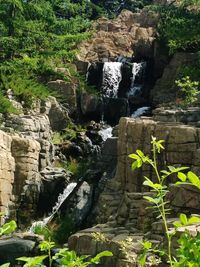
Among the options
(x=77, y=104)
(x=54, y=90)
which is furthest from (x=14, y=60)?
(x=77, y=104)

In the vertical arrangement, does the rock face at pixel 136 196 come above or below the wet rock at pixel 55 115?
below

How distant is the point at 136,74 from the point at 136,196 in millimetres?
15013

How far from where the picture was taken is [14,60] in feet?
64.6

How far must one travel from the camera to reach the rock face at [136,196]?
8016mm

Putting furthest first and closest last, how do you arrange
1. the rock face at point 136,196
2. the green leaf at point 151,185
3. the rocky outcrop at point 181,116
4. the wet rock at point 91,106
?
the wet rock at point 91,106
the rocky outcrop at point 181,116
the rock face at point 136,196
the green leaf at point 151,185

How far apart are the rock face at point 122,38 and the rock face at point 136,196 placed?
14220 mm

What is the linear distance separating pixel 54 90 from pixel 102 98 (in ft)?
8.05

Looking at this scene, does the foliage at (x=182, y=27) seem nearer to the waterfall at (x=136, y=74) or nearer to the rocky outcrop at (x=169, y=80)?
the rocky outcrop at (x=169, y=80)

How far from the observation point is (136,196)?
977cm

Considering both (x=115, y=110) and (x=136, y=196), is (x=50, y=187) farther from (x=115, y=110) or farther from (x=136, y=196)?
(x=115, y=110)

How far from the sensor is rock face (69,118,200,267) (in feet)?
26.3

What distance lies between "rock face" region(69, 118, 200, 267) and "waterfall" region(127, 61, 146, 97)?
1104cm

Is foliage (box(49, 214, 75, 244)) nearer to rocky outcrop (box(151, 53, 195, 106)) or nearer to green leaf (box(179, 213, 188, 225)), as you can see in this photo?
rocky outcrop (box(151, 53, 195, 106))

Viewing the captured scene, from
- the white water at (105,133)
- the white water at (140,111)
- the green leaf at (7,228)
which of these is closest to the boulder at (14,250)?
the green leaf at (7,228)
